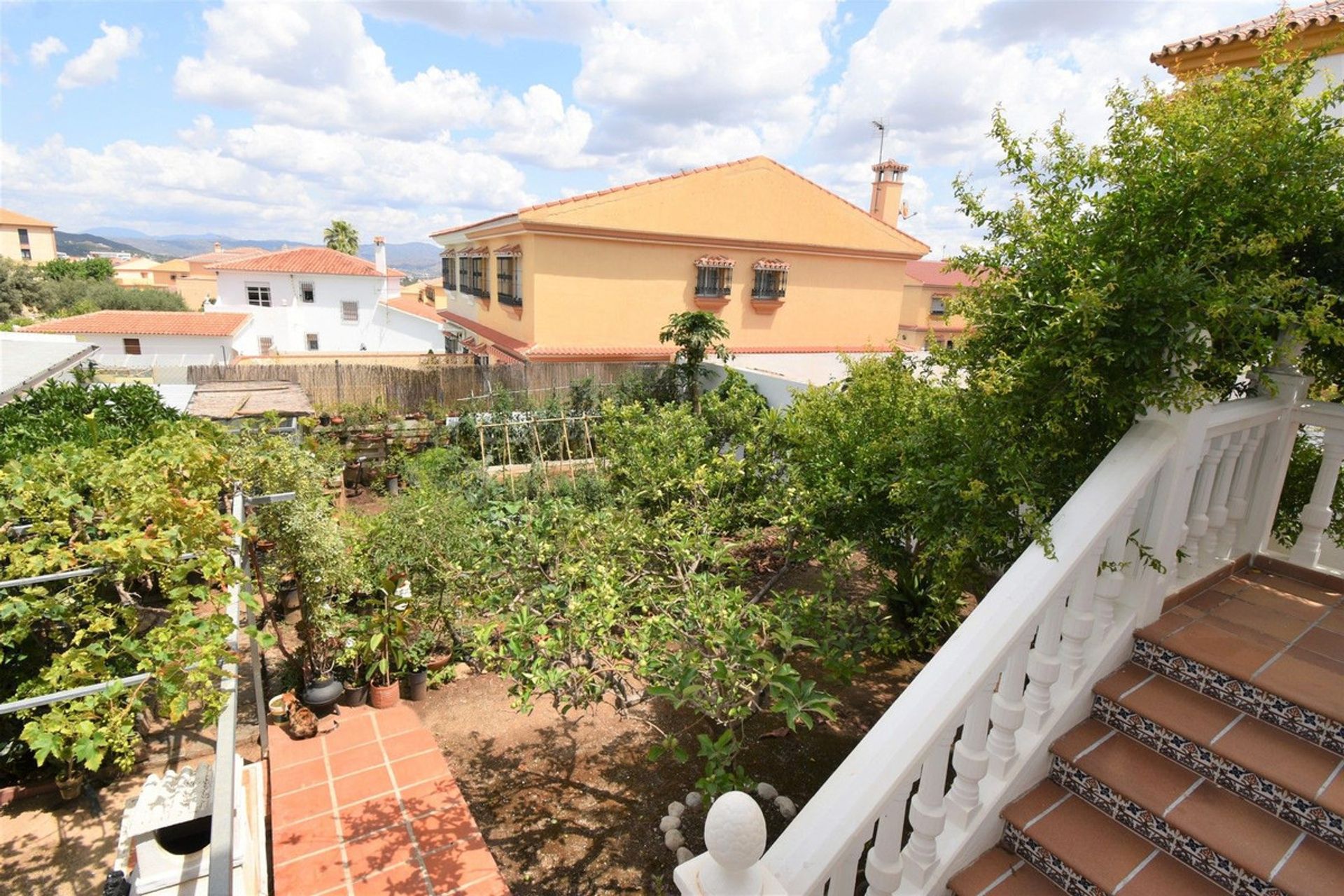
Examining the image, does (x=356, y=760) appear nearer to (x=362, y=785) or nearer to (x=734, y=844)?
(x=362, y=785)

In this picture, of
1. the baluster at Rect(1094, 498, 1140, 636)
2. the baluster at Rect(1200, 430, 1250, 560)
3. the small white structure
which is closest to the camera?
the baluster at Rect(1094, 498, 1140, 636)

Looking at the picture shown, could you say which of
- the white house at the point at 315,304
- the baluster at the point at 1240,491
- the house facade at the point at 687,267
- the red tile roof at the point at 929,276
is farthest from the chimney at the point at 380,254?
the baluster at the point at 1240,491

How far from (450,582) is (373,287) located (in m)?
37.2

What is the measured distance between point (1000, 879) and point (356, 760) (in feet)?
17.4

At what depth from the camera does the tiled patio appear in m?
4.48

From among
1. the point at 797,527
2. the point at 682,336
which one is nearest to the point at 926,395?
the point at 797,527

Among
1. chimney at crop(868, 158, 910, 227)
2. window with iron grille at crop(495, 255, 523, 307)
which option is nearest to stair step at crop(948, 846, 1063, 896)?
window with iron grille at crop(495, 255, 523, 307)

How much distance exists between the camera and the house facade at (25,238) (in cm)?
7725

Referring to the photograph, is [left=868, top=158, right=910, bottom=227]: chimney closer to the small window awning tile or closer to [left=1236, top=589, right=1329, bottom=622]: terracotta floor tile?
the small window awning tile

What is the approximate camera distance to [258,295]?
1455 inches

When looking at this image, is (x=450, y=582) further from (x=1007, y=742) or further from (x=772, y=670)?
(x=1007, y=742)

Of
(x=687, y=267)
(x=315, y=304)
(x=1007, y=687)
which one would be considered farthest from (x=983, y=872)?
(x=315, y=304)

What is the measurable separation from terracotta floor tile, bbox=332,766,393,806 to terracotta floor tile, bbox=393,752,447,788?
9cm

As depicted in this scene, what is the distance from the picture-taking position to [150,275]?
267 ft
